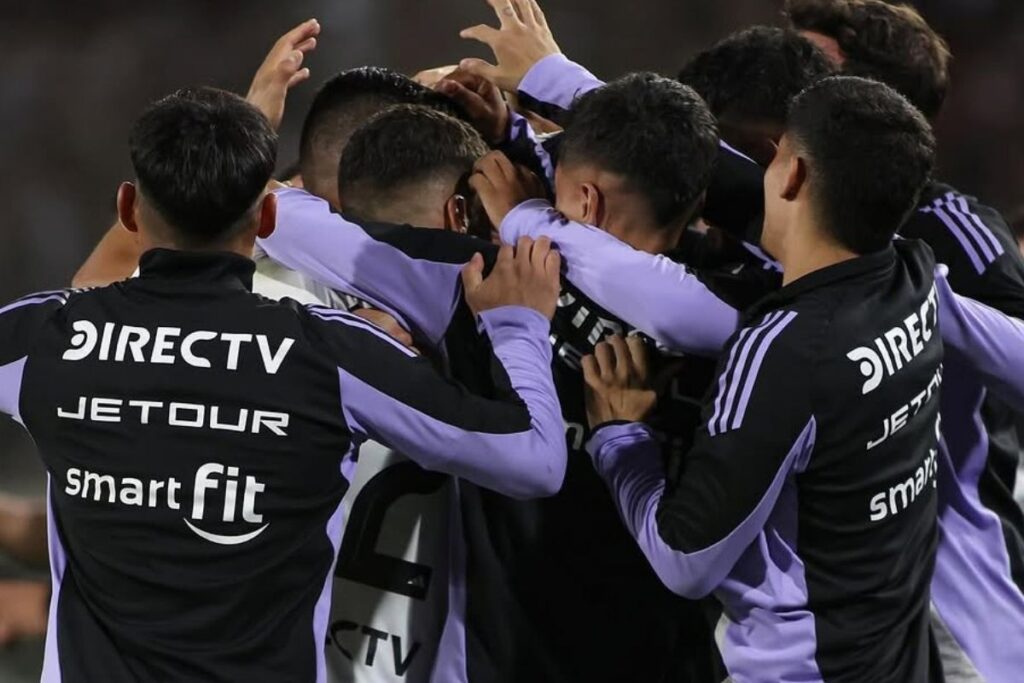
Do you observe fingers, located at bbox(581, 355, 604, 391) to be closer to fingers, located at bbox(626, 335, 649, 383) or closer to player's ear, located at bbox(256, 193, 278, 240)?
fingers, located at bbox(626, 335, 649, 383)

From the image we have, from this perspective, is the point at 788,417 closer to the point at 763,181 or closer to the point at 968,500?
the point at 763,181

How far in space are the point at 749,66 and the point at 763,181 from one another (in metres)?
0.19

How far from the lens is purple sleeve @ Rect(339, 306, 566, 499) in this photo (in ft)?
4.42

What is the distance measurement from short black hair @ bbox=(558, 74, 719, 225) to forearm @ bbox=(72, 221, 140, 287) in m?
0.70

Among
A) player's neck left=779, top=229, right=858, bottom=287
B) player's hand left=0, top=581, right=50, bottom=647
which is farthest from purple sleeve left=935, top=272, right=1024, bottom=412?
player's hand left=0, top=581, right=50, bottom=647

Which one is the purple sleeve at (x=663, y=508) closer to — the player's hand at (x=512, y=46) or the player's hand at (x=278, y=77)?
the player's hand at (x=512, y=46)

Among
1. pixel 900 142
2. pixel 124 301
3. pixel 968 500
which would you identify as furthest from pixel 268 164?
pixel 968 500

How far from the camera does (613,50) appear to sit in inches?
130

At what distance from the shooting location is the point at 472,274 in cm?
152

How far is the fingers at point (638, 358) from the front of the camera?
5.01ft

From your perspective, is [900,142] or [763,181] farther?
[763,181]

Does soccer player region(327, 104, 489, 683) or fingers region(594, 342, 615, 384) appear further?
soccer player region(327, 104, 489, 683)

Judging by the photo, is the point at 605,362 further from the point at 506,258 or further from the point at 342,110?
the point at 342,110

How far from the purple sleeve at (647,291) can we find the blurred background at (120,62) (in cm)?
186
